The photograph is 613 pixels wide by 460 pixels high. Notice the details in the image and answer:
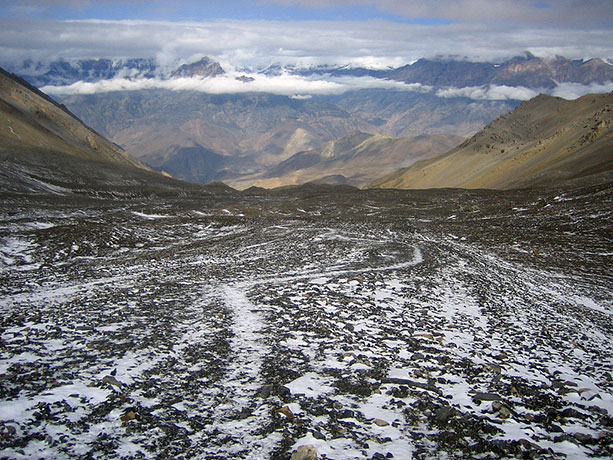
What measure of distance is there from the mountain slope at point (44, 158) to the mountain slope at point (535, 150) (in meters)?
71.9

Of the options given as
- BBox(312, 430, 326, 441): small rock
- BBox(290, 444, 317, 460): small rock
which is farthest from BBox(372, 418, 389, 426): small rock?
BBox(290, 444, 317, 460): small rock

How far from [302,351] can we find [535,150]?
10071 centimetres

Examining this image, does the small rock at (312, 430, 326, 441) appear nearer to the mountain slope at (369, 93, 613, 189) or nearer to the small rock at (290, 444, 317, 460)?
the small rock at (290, 444, 317, 460)

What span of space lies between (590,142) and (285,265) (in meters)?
76.8

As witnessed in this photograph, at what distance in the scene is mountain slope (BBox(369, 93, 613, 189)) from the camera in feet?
224

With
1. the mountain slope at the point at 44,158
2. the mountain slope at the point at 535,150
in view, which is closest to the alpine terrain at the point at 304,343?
the mountain slope at the point at 44,158

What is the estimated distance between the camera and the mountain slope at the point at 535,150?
68.1m

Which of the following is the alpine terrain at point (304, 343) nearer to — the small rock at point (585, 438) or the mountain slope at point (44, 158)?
the small rock at point (585, 438)

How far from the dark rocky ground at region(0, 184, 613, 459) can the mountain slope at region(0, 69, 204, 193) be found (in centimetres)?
3874

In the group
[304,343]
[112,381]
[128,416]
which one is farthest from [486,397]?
[112,381]

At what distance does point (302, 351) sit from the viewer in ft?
37.4

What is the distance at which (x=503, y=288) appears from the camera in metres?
18.5

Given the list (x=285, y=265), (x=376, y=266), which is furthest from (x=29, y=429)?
(x=376, y=266)

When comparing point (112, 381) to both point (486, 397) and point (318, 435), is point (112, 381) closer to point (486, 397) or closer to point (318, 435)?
point (318, 435)
